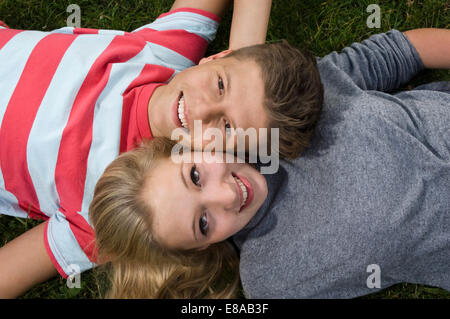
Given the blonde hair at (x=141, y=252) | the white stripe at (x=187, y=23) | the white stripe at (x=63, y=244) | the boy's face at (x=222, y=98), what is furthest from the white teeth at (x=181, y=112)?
the white stripe at (x=63, y=244)

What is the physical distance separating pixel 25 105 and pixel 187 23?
2.56ft

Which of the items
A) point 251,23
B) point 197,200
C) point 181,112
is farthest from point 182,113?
point 251,23

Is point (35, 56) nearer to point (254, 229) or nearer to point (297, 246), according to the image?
point (254, 229)

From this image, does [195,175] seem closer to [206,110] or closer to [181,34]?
[206,110]

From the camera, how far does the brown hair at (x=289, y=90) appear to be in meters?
1.36

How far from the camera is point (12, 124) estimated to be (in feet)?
5.22

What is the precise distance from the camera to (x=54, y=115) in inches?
62.2

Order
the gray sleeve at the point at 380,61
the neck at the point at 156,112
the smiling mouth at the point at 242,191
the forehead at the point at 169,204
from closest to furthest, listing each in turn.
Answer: the forehead at the point at 169,204 → the smiling mouth at the point at 242,191 → the neck at the point at 156,112 → the gray sleeve at the point at 380,61

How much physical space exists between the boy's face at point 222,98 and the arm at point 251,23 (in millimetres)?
301

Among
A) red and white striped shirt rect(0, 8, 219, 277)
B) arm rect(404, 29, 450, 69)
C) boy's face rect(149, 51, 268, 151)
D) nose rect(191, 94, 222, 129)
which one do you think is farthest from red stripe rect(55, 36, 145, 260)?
arm rect(404, 29, 450, 69)

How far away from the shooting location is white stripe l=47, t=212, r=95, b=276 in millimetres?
1630

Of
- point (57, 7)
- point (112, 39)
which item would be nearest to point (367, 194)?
point (112, 39)

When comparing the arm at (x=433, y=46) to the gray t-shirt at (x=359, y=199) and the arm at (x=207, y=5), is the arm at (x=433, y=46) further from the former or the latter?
the arm at (x=207, y=5)

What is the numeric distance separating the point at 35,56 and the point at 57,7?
65 cm
